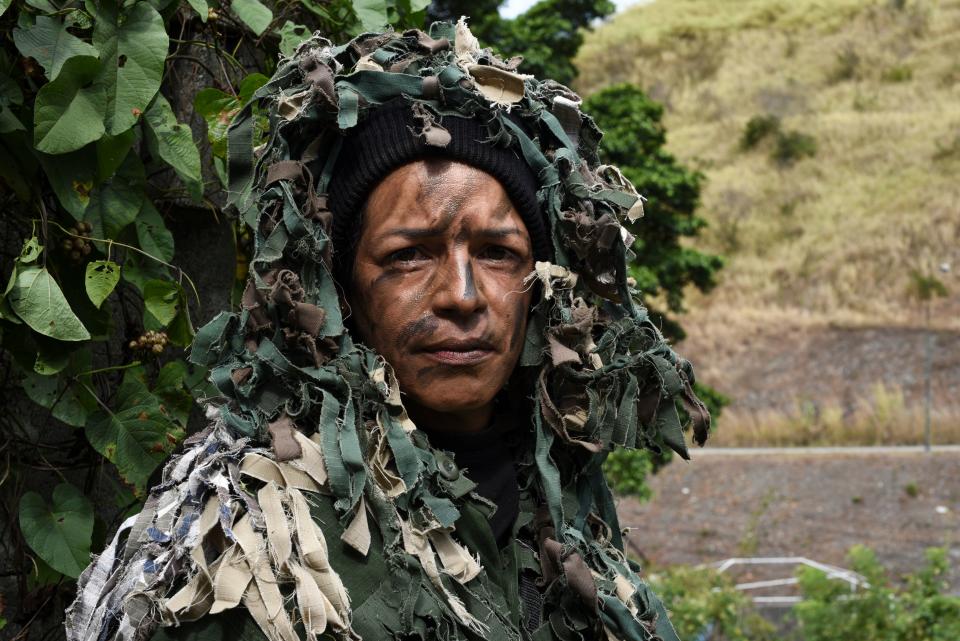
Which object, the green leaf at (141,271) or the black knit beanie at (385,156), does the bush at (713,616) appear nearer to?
the green leaf at (141,271)

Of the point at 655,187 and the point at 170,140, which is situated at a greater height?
the point at 170,140

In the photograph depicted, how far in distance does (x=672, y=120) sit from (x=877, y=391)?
17.1m

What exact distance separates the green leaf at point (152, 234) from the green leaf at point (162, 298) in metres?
0.06

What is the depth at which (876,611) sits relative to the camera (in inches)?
228

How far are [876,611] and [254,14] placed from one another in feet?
15.8

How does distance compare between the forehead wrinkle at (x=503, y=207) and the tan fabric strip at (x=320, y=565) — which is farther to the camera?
the forehead wrinkle at (x=503, y=207)

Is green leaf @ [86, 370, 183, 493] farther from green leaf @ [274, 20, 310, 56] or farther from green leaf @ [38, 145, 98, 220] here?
green leaf @ [274, 20, 310, 56]

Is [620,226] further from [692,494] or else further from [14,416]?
[692,494]

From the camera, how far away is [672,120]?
1337 inches

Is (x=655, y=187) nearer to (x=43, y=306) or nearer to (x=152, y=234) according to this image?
(x=152, y=234)

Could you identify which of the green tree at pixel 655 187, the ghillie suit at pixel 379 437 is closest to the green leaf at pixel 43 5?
the ghillie suit at pixel 379 437

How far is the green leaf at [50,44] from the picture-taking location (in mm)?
1855

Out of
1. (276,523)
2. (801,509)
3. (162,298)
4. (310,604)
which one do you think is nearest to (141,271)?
(162,298)

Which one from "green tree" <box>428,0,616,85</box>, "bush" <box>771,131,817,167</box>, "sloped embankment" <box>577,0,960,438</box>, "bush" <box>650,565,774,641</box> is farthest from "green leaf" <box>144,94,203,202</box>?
"bush" <box>771,131,817,167</box>
